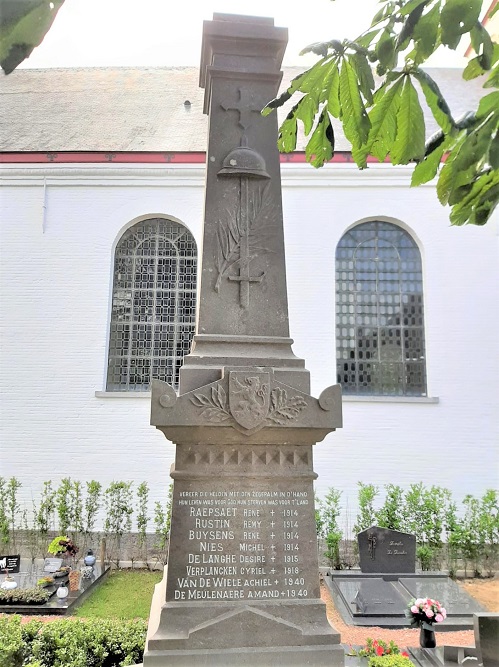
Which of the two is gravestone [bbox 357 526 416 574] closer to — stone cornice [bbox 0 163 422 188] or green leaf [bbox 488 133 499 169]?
stone cornice [bbox 0 163 422 188]

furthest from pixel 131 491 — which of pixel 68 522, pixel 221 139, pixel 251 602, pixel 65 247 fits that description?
pixel 221 139

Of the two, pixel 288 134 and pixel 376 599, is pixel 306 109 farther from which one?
pixel 376 599

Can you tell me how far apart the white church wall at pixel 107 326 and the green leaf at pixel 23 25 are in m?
9.44

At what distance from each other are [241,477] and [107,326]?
7563 millimetres

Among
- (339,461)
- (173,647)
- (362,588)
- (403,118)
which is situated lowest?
(362,588)

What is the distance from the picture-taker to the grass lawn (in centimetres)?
644

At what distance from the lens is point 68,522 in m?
9.22

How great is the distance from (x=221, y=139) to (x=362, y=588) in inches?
241

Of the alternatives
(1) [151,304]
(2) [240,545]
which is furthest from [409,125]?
(1) [151,304]

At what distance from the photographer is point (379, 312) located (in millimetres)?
11070

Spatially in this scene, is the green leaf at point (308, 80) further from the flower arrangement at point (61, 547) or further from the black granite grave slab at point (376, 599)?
the flower arrangement at point (61, 547)

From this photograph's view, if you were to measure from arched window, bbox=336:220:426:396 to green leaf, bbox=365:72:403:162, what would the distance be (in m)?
9.34

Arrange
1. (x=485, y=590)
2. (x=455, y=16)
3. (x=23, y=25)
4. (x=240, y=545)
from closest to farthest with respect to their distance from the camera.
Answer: (x=23, y=25) < (x=455, y=16) < (x=240, y=545) < (x=485, y=590)

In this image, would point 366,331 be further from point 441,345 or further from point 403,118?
point 403,118
